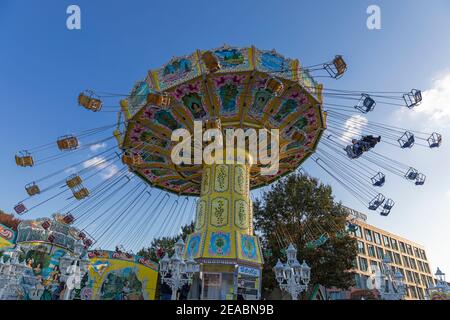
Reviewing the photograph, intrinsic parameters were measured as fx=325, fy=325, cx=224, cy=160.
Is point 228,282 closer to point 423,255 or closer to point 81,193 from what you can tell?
point 81,193

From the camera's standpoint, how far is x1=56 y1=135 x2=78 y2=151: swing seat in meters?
15.8

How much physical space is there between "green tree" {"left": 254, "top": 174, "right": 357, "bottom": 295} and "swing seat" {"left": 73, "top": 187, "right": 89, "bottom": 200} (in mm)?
13117

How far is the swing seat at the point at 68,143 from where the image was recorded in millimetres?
15808

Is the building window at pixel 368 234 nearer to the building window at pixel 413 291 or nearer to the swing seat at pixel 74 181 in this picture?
the building window at pixel 413 291

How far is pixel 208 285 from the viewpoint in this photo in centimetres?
1427

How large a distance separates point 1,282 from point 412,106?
2005cm

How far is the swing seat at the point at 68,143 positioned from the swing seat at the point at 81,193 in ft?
9.42

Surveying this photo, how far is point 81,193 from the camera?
58.5 ft

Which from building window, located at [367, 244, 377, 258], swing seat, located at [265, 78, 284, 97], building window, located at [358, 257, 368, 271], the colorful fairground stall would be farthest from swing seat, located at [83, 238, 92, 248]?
building window, located at [367, 244, 377, 258]

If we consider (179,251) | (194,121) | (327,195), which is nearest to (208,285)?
(179,251)

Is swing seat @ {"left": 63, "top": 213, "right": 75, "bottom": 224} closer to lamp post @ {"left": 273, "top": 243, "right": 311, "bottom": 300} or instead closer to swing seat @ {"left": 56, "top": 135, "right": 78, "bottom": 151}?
swing seat @ {"left": 56, "top": 135, "right": 78, "bottom": 151}

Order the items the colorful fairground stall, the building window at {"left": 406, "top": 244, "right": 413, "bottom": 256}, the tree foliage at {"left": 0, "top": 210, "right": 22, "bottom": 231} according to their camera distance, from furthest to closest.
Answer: the building window at {"left": 406, "top": 244, "right": 413, "bottom": 256}
the tree foliage at {"left": 0, "top": 210, "right": 22, "bottom": 231}
the colorful fairground stall

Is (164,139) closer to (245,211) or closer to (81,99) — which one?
(81,99)

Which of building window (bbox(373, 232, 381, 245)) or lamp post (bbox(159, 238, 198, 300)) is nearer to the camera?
lamp post (bbox(159, 238, 198, 300))
